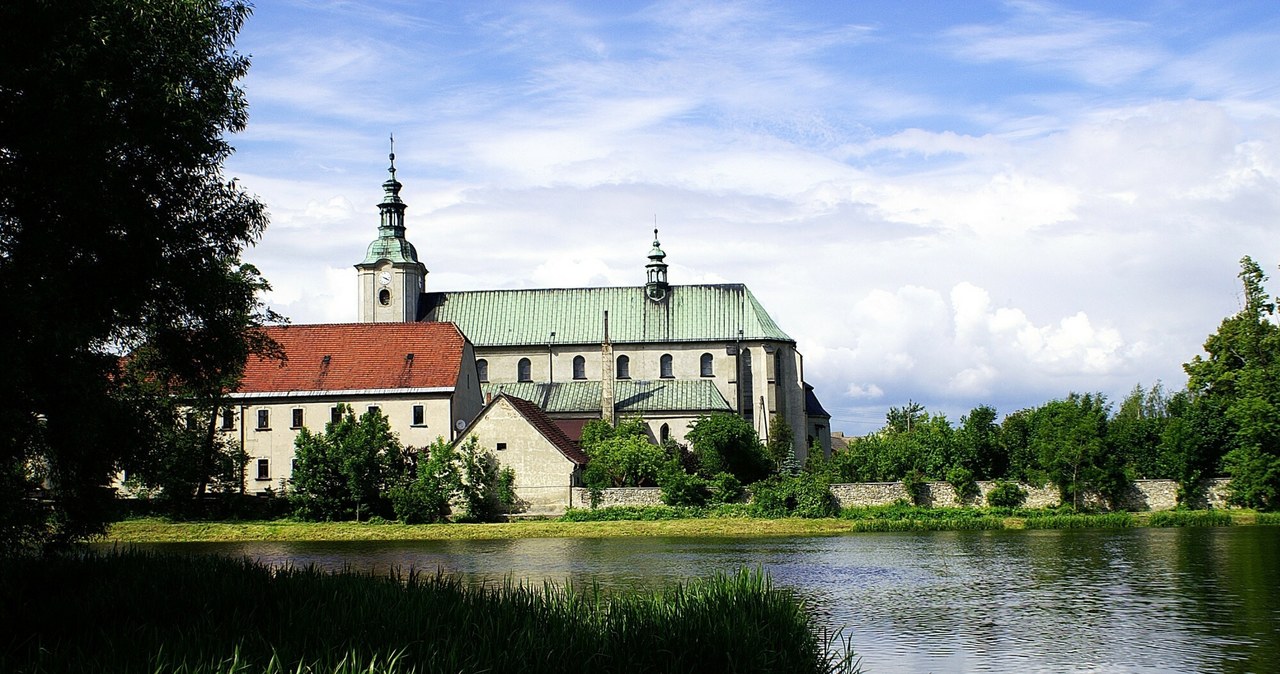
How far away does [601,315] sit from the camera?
82.2m

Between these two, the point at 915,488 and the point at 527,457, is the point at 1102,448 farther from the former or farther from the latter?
the point at 527,457

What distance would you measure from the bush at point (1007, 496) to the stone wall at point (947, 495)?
1.23ft

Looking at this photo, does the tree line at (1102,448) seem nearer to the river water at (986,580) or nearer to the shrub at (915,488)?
the shrub at (915,488)

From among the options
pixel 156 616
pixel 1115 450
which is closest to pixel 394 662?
pixel 156 616

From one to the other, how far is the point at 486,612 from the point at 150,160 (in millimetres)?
9401

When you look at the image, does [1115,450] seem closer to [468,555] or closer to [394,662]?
[468,555]

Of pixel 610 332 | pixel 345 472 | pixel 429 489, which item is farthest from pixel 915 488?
pixel 610 332

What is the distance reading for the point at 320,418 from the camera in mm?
56312

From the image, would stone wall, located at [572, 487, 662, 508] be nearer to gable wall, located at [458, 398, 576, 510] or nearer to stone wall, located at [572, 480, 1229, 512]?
stone wall, located at [572, 480, 1229, 512]

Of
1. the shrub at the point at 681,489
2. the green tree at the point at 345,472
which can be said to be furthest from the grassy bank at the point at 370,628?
the shrub at the point at 681,489

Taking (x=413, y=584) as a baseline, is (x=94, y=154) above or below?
above

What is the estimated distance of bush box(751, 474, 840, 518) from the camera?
1893 inches

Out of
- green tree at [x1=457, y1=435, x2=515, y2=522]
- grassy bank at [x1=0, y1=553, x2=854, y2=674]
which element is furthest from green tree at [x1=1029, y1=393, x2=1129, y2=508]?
grassy bank at [x1=0, y1=553, x2=854, y2=674]

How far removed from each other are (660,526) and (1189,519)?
61.5 ft
